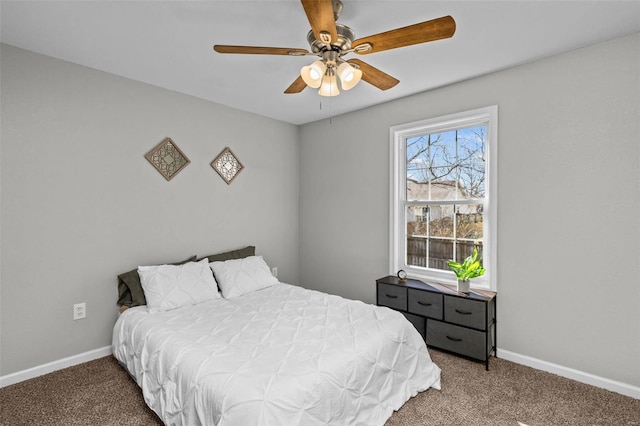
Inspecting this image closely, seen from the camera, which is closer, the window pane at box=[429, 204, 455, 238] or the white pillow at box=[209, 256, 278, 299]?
the white pillow at box=[209, 256, 278, 299]

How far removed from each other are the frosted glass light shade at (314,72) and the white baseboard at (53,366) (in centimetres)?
288

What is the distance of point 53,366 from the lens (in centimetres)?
252

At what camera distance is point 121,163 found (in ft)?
9.43

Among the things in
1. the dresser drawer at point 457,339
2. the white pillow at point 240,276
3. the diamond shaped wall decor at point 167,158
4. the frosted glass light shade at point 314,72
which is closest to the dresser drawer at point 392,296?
the dresser drawer at point 457,339

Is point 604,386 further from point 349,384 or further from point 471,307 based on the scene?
point 349,384

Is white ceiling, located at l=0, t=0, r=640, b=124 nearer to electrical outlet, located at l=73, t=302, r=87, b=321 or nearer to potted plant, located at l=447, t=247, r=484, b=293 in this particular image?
potted plant, located at l=447, t=247, r=484, b=293

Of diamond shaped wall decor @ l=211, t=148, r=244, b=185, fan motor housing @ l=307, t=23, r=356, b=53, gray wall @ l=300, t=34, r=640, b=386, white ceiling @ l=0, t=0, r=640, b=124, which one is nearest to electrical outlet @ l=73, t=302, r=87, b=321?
diamond shaped wall decor @ l=211, t=148, r=244, b=185

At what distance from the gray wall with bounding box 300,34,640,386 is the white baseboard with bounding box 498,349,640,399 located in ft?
0.12

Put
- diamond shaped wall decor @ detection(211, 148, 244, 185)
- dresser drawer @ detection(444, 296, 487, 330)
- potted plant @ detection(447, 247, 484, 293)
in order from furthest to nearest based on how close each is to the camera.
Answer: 1. diamond shaped wall decor @ detection(211, 148, 244, 185)
2. potted plant @ detection(447, 247, 484, 293)
3. dresser drawer @ detection(444, 296, 487, 330)

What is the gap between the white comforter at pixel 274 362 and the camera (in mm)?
1529

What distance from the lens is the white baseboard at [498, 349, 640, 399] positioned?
220 cm

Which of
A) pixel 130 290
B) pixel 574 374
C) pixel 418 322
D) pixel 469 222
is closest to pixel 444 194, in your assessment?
pixel 469 222

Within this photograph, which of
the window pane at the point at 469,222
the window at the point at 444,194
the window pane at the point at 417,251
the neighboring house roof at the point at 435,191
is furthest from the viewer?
the window pane at the point at 417,251

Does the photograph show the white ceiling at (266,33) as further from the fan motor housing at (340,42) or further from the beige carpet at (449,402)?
the beige carpet at (449,402)
